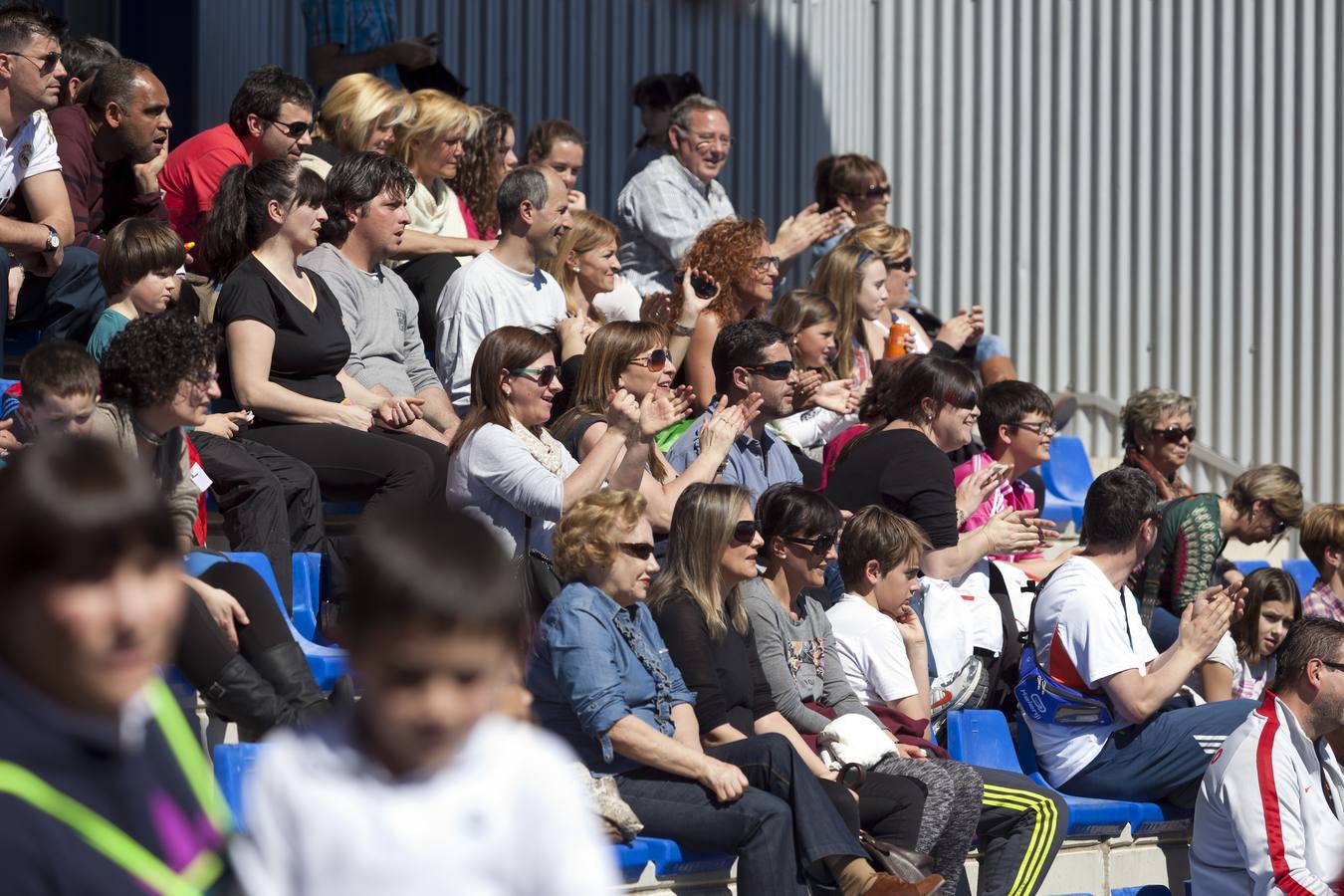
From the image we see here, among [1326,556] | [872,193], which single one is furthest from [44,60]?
[1326,556]

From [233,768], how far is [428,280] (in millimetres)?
3372

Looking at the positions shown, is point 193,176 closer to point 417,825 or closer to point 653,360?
point 653,360

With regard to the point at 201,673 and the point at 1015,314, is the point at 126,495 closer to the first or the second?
the point at 201,673

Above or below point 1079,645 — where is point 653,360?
above

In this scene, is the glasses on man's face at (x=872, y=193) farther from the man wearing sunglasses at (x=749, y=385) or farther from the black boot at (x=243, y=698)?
the black boot at (x=243, y=698)

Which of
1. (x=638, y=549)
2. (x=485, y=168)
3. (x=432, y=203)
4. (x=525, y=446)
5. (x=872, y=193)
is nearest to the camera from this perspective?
(x=638, y=549)

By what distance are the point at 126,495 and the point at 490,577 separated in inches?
12.0

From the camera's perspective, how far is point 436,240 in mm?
6871

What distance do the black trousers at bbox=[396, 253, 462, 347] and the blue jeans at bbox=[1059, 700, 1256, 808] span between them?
3.00m

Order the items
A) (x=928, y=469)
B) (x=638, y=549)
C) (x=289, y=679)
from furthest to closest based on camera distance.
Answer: (x=928, y=469) < (x=638, y=549) < (x=289, y=679)

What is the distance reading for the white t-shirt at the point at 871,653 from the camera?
516 centimetres

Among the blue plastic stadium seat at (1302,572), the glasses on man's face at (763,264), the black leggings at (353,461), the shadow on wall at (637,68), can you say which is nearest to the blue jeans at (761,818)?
the black leggings at (353,461)

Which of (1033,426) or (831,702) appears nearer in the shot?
(831,702)

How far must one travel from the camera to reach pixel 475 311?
6293 millimetres
